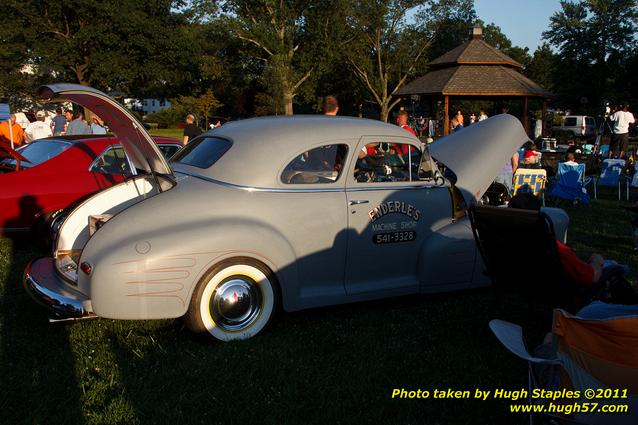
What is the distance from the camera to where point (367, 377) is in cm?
395

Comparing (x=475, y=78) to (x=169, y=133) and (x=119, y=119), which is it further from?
(x=169, y=133)

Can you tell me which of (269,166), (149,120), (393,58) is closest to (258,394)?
(269,166)

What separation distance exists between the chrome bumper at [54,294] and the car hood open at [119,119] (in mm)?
1240

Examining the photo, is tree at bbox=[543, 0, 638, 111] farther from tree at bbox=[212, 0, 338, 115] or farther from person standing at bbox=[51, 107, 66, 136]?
person standing at bbox=[51, 107, 66, 136]

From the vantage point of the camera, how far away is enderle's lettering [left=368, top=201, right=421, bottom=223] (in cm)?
509

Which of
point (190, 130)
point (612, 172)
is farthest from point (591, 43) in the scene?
point (190, 130)

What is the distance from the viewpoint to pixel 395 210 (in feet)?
17.1

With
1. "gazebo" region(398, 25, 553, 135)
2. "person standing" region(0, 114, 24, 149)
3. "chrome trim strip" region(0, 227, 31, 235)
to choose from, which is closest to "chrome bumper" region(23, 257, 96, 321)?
"chrome trim strip" region(0, 227, 31, 235)

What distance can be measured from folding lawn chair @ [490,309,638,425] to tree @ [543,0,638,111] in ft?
175

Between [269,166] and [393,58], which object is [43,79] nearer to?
[393,58]

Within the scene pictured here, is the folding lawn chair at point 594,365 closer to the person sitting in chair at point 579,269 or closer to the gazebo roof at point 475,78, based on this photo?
the person sitting in chair at point 579,269

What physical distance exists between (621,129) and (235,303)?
16.6 m

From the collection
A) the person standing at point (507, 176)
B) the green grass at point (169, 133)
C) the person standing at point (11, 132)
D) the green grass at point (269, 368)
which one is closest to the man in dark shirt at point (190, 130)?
the person standing at point (11, 132)

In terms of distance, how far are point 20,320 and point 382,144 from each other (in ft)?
12.3
